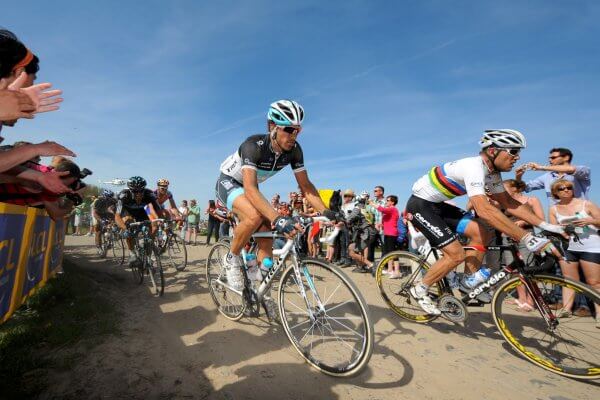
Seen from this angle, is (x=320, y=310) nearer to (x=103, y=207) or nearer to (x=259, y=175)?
(x=259, y=175)

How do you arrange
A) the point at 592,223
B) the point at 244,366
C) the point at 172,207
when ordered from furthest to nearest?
the point at 172,207, the point at 592,223, the point at 244,366

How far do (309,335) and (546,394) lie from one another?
2.31 meters

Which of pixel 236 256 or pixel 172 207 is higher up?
pixel 172 207

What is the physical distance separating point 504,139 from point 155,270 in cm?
637

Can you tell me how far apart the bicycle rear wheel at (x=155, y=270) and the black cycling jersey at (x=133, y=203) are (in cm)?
151

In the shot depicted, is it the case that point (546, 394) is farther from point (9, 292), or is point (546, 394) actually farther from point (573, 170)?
point (9, 292)

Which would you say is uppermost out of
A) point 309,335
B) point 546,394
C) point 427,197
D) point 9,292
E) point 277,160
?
point 277,160

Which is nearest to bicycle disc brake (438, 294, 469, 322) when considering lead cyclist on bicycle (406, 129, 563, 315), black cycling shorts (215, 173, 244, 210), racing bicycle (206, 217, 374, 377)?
lead cyclist on bicycle (406, 129, 563, 315)

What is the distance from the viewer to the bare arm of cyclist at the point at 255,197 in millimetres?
3299

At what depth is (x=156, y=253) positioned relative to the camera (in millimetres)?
6152

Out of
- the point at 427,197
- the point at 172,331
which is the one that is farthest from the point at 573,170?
the point at 172,331

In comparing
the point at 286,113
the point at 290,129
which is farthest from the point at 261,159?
the point at 286,113

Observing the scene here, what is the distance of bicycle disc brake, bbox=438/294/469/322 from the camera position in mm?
4012

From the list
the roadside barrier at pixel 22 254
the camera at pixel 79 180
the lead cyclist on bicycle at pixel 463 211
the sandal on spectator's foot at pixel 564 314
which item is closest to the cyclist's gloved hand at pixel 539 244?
the lead cyclist on bicycle at pixel 463 211
